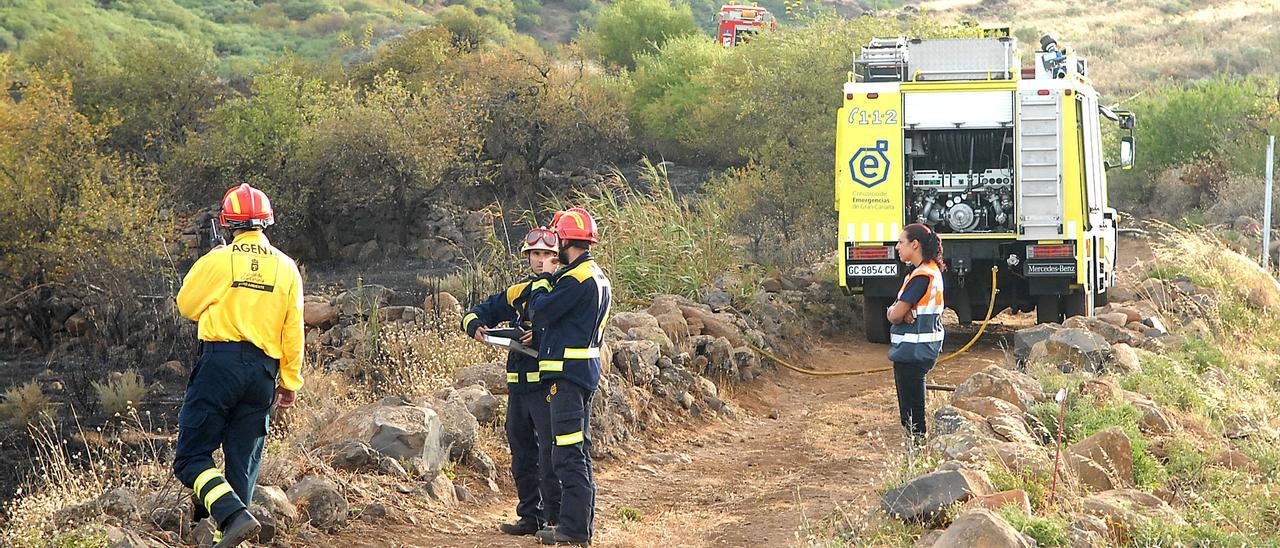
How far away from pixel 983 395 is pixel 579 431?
3.48m

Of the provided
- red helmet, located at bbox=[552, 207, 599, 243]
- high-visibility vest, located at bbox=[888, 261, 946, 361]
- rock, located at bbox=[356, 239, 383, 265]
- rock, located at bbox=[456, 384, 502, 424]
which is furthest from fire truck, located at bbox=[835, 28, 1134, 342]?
rock, located at bbox=[356, 239, 383, 265]

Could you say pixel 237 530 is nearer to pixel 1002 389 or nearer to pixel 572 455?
pixel 572 455

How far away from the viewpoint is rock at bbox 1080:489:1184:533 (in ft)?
19.6

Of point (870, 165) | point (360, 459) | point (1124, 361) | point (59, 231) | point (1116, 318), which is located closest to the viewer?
point (360, 459)

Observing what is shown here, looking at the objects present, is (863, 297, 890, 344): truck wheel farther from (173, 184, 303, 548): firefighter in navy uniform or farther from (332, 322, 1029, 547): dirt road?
(173, 184, 303, 548): firefighter in navy uniform

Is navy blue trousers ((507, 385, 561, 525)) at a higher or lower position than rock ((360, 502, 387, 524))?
higher

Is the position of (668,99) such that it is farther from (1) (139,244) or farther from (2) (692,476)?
(2) (692,476)

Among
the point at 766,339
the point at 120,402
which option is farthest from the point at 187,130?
the point at 766,339

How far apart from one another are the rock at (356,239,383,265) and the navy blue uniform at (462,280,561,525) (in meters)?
21.7

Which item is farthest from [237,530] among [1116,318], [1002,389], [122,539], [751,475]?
[1116,318]

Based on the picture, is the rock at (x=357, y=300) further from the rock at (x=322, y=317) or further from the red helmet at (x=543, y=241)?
the red helmet at (x=543, y=241)

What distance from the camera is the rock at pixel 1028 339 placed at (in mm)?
12242

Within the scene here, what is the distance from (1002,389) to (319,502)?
14.9 feet

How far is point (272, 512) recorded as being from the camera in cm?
674
